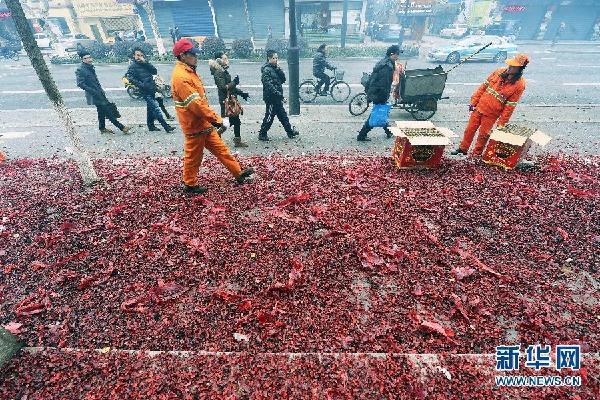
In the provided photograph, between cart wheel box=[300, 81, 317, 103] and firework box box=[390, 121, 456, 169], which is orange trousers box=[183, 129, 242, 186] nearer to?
firework box box=[390, 121, 456, 169]

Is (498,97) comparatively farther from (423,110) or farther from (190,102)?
(190,102)

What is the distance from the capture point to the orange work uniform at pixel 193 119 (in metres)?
4.35

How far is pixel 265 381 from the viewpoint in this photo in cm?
250

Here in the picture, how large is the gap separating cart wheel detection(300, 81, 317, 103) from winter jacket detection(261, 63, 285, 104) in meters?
4.15

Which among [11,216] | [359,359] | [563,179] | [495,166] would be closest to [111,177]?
[11,216]

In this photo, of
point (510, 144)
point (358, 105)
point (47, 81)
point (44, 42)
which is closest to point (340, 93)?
point (358, 105)

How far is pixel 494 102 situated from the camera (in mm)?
5453

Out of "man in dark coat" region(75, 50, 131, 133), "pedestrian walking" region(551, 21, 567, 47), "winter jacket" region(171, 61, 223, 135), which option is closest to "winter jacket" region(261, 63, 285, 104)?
"winter jacket" region(171, 61, 223, 135)

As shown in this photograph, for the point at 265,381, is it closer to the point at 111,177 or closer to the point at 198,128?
the point at 198,128

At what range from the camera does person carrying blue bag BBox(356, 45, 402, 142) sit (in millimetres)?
6227

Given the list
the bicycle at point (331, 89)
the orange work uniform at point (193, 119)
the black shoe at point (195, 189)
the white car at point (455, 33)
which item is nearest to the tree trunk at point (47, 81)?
the black shoe at point (195, 189)

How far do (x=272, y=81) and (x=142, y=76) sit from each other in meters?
3.20

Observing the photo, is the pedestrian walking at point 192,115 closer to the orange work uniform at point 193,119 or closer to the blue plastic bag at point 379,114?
the orange work uniform at point 193,119

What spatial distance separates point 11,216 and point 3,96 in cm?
1196
